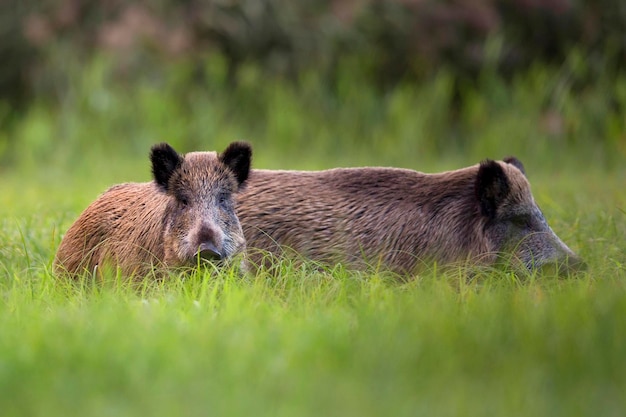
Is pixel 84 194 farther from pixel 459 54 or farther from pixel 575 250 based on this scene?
pixel 459 54

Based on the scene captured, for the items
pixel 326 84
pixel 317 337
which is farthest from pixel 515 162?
pixel 326 84

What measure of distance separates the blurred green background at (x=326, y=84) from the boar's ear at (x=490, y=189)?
18.1ft

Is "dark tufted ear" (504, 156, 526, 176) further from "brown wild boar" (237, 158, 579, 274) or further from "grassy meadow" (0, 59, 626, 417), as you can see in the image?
"grassy meadow" (0, 59, 626, 417)

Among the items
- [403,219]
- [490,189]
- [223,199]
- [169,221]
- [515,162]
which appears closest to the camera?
[169,221]

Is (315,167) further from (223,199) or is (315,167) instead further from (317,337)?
(317,337)

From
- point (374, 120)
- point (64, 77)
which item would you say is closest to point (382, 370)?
point (374, 120)

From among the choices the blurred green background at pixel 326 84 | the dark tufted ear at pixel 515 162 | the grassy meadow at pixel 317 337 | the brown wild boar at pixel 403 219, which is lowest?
the grassy meadow at pixel 317 337

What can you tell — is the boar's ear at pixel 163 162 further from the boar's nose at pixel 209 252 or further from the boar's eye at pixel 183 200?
the boar's nose at pixel 209 252

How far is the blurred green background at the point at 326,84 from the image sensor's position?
12.8 metres

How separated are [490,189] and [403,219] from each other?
58 centimetres

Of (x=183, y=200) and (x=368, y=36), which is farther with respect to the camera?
(x=368, y=36)

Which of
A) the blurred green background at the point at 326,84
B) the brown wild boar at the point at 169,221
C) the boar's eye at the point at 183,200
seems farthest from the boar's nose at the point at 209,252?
the blurred green background at the point at 326,84

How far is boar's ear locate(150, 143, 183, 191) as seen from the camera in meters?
5.88

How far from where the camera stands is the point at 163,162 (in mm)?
5914
